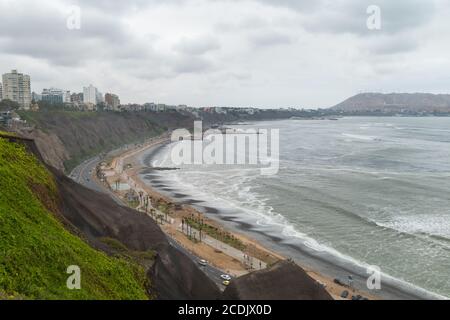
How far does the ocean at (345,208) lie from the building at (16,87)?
328 feet

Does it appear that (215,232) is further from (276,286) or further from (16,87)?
(16,87)

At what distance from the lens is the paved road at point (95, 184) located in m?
32.5

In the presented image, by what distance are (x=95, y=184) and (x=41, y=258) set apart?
52.2 metres

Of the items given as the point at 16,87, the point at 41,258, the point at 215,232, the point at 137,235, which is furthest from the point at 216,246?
the point at 16,87

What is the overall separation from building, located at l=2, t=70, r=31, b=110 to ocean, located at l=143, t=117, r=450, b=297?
100 m

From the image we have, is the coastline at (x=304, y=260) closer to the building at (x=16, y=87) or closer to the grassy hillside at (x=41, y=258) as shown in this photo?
the grassy hillside at (x=41, y=258)

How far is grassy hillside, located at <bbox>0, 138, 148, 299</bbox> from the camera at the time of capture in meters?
13.7

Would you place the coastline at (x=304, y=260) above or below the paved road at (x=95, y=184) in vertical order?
below

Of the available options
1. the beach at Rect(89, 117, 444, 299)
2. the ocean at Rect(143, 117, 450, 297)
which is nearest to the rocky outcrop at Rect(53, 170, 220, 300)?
the beach at Rect(89, 117, 444, 299)

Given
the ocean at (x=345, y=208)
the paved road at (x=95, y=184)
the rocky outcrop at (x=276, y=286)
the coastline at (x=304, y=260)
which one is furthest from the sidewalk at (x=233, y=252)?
the rocky outcrop at (x=276, y=286)

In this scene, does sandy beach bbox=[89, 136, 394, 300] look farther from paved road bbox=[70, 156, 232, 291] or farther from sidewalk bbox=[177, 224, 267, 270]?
paved road bbox=[70, 156, 232, 291]

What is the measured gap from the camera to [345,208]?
52000 mm
